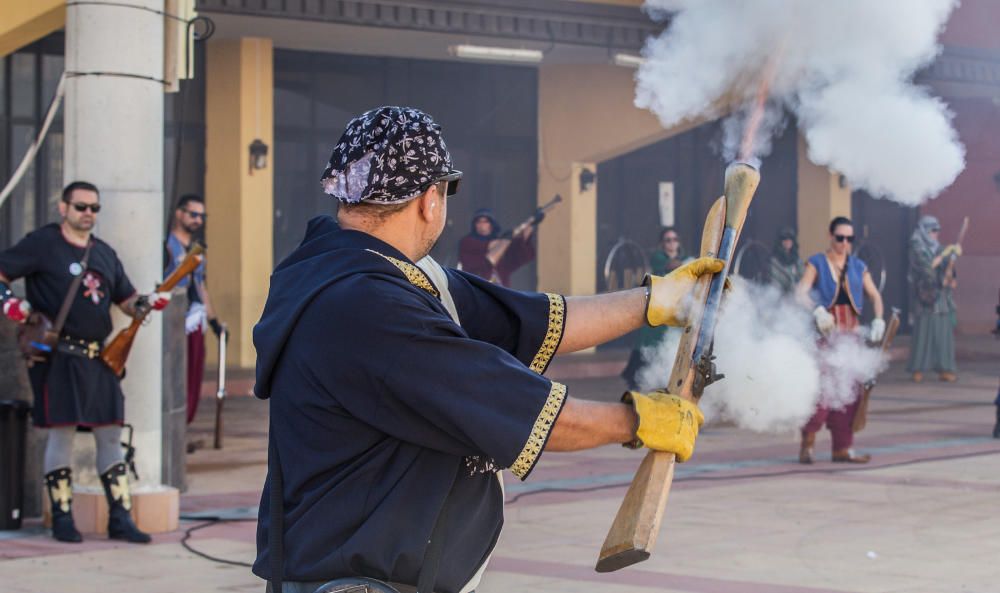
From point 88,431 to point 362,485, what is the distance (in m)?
5.55

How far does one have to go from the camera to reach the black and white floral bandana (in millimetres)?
3115

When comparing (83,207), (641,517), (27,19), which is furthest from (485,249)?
(641,517)

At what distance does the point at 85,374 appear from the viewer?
7980mm

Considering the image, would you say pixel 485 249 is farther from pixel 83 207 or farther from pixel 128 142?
pixel 83 207

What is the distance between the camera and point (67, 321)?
26.2ft

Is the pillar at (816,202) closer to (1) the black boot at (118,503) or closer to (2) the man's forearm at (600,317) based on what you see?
(1) the black boot at (118,503)

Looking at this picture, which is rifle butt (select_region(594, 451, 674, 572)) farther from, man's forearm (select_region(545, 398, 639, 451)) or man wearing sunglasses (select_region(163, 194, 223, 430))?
man wearing sunglasses (select_region(163, 194, 223, 430))

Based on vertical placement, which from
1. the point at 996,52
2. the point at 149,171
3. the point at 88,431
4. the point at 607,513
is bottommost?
the point at 607,513

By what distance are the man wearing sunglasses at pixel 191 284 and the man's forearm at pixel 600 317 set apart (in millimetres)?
7066

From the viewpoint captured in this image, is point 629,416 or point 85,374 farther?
point 85,374

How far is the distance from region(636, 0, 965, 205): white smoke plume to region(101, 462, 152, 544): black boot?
11.6ft

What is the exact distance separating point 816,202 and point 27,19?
17.4 metres

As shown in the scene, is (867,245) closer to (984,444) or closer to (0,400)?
(984,444)

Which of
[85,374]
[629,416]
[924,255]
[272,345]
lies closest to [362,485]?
[272,345]
